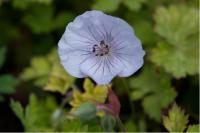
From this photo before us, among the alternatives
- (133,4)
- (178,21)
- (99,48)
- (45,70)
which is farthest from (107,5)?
(99,48)

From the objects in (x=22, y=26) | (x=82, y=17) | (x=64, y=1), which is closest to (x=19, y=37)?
(x=22, y=26)

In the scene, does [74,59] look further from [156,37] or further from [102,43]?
[156,37]

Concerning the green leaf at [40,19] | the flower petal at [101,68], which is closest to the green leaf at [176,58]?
the flower petal at [101,68]

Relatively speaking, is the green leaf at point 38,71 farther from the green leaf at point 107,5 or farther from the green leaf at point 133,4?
the green leaf at point 133,4

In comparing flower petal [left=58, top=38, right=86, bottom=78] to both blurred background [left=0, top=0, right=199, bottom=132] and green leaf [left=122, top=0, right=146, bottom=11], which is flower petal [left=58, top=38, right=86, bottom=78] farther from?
green leaf [left=122, top=0, right=146, bottom=11]

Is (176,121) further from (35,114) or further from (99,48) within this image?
(35,114)

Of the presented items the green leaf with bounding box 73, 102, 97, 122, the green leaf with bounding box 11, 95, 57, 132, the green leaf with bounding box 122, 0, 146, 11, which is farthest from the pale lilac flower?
the green leaf with bounding box 122, 0, 146, 11

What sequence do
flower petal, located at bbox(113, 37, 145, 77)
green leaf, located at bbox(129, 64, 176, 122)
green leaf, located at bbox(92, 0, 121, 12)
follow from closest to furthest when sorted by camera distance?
flower petal, located at bbox(113, 37, 145, 77)
green leaf, located at bbox(129, 64, 176, 122)
green leaf, located at bbox(92, 0, 121, 12)
